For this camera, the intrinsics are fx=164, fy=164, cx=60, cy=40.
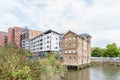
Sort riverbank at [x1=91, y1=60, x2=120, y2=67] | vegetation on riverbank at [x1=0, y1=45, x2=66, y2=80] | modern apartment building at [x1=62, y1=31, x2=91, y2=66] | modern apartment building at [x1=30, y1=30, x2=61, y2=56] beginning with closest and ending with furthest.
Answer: vegetation on riverbank at [x1=0, y1=45, x2=66, y2=80], modern apartment building at [x1=62, y1=31, x2=91, y2=66], riverbank at [x1=91, y1=60, x2=120, y2=67], modern apartment building at [x1=30, y1=30, x2=61, y2=56]

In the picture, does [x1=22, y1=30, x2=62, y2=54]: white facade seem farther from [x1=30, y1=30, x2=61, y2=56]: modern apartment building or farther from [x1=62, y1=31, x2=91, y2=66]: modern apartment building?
[x1=62, y1=31, x2=91, y2=66]: modern apartment building

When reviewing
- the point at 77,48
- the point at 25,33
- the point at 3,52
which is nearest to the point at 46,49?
the point at 77,48

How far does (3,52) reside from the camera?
13.4 m

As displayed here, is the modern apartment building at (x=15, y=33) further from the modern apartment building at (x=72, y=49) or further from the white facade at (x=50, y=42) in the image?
the modern apartment building at (x=72, y=49)

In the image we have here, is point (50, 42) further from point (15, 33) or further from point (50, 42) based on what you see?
point (15, 33)

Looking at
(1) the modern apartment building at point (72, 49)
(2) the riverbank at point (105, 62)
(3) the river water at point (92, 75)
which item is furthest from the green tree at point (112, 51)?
(3) the river water at point (92, 75)

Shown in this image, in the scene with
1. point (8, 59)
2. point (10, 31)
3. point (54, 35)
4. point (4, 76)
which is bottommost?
point (4, 76)

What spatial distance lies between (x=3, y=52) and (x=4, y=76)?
2.56 meters

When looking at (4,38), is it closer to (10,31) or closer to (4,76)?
(10,31)

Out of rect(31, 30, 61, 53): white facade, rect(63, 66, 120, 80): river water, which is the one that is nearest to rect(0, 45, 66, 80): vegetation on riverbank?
rect(63, 66, 120, 80): river water

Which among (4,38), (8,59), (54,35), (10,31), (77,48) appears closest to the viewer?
(8,59)

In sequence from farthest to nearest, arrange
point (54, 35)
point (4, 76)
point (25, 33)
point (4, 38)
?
point (4, 38), point (25, 33), point (54, 35), point (4, 76)

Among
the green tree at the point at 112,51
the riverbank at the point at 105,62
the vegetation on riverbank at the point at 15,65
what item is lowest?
the riverbank at the point at 105,62

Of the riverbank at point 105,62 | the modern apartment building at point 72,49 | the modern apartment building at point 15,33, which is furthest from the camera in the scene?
the modern apartment building at point 15,33
